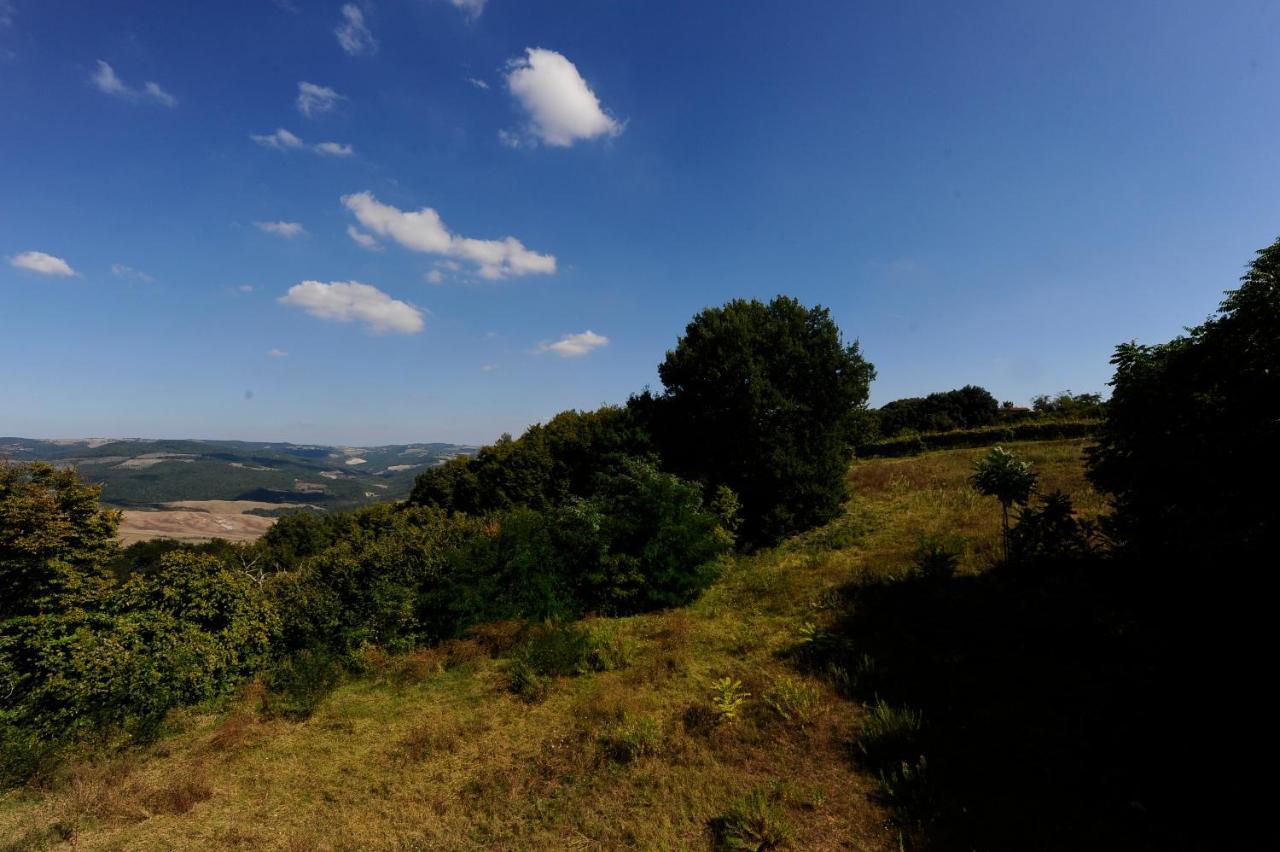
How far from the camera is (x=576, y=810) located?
6.81 m

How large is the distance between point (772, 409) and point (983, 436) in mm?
23091

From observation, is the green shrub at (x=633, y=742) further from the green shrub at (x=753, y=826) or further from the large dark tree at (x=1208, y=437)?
the large dark tree at (x=1208, y=437)

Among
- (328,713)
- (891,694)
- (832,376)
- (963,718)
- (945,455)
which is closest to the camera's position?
(963,718)

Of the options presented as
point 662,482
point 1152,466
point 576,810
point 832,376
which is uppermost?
point 832,376

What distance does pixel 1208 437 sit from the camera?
8.09 metres

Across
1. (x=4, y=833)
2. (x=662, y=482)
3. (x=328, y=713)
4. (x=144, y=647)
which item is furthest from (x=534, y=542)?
(x=4, y=833)

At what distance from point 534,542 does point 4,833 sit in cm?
1081

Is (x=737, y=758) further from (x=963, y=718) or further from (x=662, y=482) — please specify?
(x=662, y=482)

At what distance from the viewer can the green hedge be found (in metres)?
32.2

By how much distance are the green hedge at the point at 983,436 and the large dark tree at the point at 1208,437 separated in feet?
82.5

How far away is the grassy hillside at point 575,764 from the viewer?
20.7ft

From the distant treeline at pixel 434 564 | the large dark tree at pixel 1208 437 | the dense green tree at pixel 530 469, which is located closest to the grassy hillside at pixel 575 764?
the distant treeline at pixel 434 564

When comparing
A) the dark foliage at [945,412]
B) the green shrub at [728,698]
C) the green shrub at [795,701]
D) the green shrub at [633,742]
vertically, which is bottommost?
the green shrub at [633,742]

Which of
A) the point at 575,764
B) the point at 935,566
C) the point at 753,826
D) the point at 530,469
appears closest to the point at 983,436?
the point at 935,566
